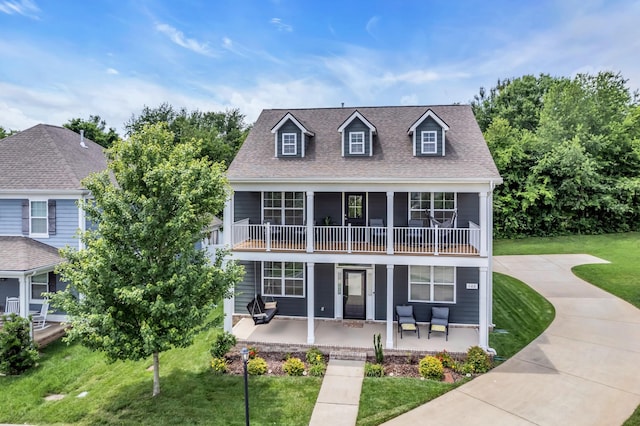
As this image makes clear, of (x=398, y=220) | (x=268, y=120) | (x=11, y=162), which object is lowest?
(x=398, y=220)

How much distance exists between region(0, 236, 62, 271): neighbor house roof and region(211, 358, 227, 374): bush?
26.0 ft

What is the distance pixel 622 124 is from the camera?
33500 mm

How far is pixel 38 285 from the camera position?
15.1m

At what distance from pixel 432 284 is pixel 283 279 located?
5.81m

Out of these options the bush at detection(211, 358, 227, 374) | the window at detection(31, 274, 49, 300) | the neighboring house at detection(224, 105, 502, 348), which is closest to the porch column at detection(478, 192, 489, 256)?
the neighboring house at detection(224, 105, 502, 348)

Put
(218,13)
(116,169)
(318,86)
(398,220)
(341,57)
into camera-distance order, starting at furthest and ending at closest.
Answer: (318,86), (341,57), (218,13), (398,220), (116,169)

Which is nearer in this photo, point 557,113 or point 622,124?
point 622,124

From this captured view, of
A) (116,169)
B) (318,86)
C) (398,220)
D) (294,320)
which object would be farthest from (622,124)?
(116,169)

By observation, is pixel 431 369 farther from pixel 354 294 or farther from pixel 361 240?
pixel 361 240

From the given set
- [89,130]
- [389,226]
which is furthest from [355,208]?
[89,130]

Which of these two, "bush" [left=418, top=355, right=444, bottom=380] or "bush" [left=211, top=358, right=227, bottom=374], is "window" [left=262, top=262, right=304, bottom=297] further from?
"bush" [left=418, top=355, right=444, bottom=380]

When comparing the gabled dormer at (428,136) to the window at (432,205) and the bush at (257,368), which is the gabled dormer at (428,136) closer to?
the window at (432,205)

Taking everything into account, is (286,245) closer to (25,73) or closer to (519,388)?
(519,388)

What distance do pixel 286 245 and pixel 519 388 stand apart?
835cm
